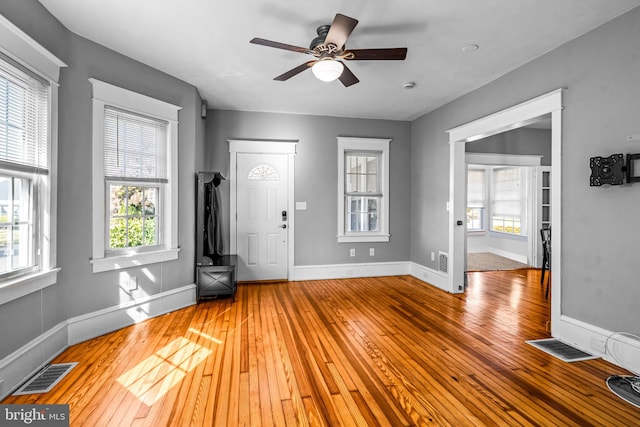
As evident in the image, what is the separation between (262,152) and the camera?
5.18 metres

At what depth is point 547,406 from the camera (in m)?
2.02

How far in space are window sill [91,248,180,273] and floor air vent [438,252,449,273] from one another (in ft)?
12.4

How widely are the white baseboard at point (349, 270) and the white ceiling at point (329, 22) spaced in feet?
9.40

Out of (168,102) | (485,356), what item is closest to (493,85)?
(485,356)

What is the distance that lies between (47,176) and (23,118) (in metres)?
0.47

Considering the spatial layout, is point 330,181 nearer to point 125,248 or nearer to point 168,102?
point 168,102

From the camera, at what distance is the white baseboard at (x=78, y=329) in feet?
7.21

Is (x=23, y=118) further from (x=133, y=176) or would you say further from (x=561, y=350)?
(x=561, y=350)

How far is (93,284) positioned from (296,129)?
141 inches

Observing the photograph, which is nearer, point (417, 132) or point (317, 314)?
point (317, 314)

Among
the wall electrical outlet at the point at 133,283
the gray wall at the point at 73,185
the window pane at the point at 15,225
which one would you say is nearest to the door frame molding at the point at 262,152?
the gray wall at the point at 73,185

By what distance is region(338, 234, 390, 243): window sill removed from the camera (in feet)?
18.1

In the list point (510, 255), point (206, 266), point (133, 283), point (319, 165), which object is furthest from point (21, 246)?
point (510, 255)

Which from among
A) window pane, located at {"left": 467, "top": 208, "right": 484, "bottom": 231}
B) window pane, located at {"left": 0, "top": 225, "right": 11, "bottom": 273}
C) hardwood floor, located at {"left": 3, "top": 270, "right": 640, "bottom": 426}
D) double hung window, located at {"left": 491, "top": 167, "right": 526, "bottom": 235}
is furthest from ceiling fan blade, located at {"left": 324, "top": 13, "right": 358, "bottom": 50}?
window pane, located at {"left": 467, "top": 208, "right": 484, "bottom": 231}
